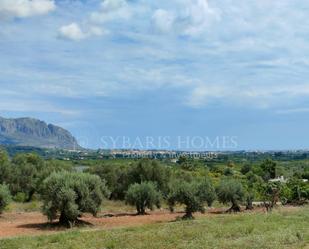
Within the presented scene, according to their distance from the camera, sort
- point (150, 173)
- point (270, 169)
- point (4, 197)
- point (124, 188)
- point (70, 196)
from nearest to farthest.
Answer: point (70, 196)
point (4, 197)
point (150, 173)
point (124, 188)
point (270, 169)

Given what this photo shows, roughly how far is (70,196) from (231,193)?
1676 centimetres

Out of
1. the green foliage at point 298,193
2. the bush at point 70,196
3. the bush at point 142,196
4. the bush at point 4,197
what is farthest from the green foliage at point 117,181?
the bush at point 70,196

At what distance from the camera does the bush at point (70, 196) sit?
27.4 metres

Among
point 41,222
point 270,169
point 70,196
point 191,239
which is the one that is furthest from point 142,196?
point 270,169

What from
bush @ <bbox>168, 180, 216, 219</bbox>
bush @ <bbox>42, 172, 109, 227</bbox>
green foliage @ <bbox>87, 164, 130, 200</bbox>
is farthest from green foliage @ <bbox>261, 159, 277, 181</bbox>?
bush @ <bbox>42, 172, 109, 227</bbox>

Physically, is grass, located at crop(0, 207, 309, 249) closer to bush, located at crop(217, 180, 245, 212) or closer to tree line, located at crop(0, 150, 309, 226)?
A: tree line, located at crop(0, 150, 309, 226)

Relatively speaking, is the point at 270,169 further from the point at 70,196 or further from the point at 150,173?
the point at 70,196

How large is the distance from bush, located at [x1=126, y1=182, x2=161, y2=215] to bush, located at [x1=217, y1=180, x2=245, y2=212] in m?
6.99

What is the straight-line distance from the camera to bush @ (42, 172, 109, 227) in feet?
89.9

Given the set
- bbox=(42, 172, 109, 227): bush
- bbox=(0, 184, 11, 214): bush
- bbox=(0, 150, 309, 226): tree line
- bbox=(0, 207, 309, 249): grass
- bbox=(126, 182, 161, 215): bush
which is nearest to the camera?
bbox=(0, 207, 309, 249): grass

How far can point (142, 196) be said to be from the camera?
35219 millimetres

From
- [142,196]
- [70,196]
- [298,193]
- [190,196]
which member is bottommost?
[298,193]

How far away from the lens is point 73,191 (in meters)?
27.8

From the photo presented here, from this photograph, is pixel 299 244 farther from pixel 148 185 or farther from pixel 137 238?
pixel 148 185
